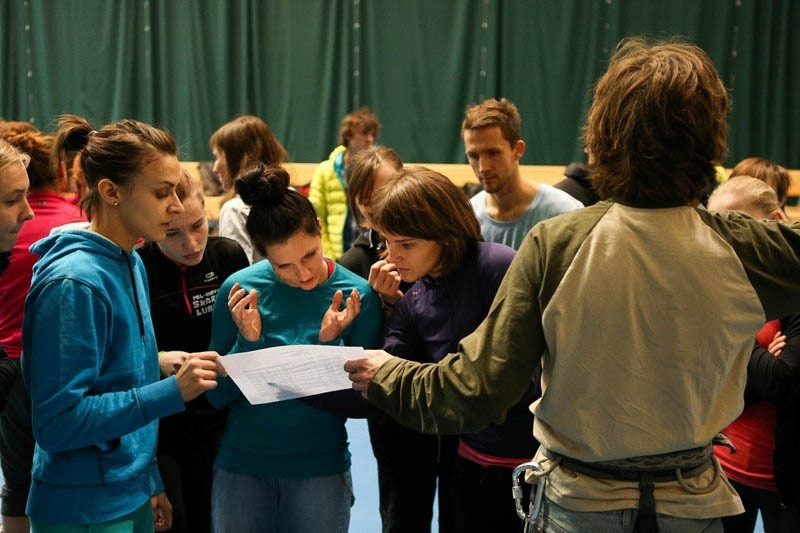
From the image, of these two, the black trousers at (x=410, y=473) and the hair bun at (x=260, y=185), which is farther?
the black trousers at (x=410, y=473)

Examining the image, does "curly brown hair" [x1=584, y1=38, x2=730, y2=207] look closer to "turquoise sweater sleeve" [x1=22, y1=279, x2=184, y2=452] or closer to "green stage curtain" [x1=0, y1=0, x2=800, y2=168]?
"turquoise sweater sleeve" [x1=22, y1=279, x2=184, y2=452]

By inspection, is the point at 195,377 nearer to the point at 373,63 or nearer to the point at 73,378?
the point at 73,378

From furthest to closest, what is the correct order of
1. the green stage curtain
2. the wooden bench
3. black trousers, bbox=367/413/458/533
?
the green stage curtain → the wooden bench → black trousers, bbox=367/413/458/533

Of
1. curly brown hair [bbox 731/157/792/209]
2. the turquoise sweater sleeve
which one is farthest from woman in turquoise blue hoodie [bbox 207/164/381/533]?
curly brown hair [bbox 731/157/792/209]

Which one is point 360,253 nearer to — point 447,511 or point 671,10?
point 447,511

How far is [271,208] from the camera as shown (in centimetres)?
238

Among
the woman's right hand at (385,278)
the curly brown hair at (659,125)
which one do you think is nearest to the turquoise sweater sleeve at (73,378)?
the woman's right hand at (385,278)

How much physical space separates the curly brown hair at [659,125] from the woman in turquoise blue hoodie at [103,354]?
1.02 metres

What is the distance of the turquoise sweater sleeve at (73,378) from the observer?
1778mm

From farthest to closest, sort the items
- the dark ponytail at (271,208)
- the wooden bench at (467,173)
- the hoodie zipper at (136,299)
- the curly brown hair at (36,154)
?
the wooden bench at (467,173) → the curly brown hair at (36,154) → the dark ponytail at (271,208) → the hoodie zipper at (136,299)

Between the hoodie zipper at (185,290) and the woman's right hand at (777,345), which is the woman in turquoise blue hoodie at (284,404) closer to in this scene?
the hoodie zipper at (185,290)

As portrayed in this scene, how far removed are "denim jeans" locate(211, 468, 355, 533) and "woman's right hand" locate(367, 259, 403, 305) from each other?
0.54 m

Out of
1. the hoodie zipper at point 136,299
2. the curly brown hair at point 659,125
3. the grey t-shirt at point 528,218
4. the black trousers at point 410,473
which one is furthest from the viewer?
the grey t-shirt at point 528,218

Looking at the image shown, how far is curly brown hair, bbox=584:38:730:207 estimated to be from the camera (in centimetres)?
142
